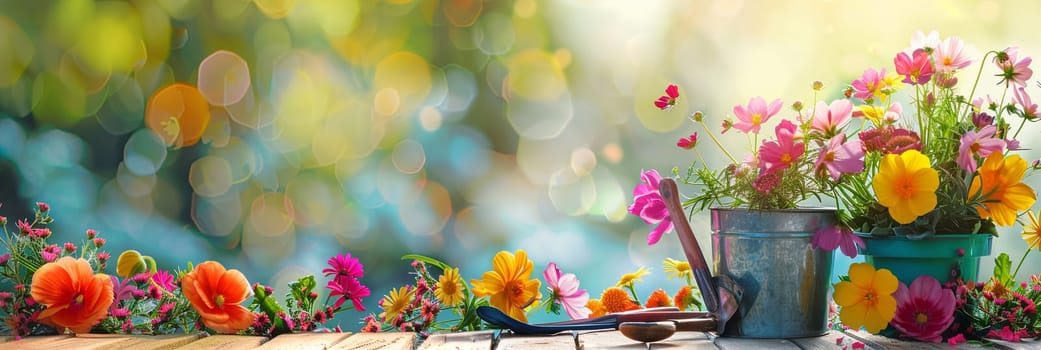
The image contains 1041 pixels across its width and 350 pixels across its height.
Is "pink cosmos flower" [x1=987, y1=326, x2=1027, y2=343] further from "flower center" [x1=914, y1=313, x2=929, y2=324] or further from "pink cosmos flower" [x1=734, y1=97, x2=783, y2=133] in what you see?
"pink cosmos flower" [x1=734, y1=97, x2=783, y2=133]

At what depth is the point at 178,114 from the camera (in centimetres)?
270

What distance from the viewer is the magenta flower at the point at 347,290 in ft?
5.43

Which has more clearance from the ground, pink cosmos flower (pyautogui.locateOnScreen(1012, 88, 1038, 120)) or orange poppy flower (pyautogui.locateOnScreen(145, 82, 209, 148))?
orange poppy flower (pyautogui.locateOnScreen(145, 82, 209, 148))

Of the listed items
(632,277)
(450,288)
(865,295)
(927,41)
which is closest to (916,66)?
(927,41)

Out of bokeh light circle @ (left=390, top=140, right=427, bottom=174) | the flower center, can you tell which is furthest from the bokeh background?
the flower center

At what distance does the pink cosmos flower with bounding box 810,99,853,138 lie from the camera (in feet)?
4.71

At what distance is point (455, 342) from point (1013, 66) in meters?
0.99

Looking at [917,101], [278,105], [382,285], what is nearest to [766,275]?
[917,101]

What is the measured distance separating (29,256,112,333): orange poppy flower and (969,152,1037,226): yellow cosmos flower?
1485 millimetres

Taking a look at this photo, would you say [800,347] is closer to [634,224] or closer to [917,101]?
[917,101]

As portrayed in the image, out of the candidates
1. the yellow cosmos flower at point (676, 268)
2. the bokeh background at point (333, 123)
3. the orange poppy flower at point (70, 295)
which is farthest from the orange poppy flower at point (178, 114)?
the yellow cosmos flower at point (676, 268)

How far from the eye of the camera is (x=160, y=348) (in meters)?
1.41

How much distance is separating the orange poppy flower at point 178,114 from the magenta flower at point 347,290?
3.98 feet

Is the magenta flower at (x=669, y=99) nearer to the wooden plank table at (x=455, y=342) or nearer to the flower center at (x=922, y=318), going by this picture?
the wooden plank table at (x=455, y=342)
